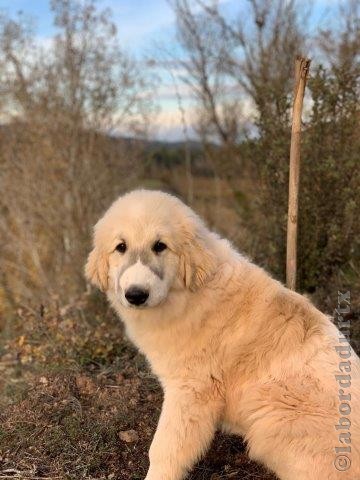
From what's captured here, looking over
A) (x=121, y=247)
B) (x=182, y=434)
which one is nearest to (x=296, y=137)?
(x=121, y=247)

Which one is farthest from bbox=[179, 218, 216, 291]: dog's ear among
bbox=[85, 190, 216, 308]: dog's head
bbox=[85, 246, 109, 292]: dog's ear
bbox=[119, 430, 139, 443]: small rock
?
bbox=[119, 430, 139, 443]: small rock

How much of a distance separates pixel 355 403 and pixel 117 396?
2279mm

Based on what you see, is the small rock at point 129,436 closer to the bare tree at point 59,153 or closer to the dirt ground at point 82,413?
the dirt ground at point 82,413

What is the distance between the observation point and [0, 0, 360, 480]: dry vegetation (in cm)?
430

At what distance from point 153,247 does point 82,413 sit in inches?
71.4

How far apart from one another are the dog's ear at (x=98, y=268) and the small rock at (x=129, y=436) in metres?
1.25

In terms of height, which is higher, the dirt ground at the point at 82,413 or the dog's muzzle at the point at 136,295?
the dog's muzzle at the point at 136,295

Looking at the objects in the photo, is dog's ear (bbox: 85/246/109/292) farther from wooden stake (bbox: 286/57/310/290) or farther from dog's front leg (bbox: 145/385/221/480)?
wooden stake (bbox: 286/57/310/290)

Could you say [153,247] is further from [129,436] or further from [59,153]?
[59,153]

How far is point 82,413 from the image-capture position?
4.47 metres

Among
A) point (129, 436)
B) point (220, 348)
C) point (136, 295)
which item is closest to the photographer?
point (136, 295)

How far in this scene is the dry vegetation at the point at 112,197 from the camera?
4.30 meters

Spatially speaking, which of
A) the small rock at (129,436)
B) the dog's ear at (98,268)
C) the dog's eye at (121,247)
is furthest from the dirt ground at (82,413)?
the dog's eye at (121,247)

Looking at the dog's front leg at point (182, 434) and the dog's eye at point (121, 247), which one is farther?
the dog's eye at point (121, 247)
